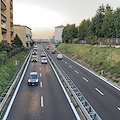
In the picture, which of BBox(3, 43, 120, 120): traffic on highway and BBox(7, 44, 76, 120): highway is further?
BBox(3, 43, 120, 120): traffic on highway

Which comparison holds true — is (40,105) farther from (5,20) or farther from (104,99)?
(5,20)

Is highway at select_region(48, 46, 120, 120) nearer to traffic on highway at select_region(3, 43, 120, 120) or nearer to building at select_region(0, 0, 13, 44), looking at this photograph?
traffic on highway at select_region(3, 43, 120, 120)

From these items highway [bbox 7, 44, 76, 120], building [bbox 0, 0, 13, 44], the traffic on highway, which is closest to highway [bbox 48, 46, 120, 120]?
the traffic on highway

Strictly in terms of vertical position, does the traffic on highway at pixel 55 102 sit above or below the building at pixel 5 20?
below

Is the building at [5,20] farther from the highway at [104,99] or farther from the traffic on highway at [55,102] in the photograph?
the highway at [104,99]

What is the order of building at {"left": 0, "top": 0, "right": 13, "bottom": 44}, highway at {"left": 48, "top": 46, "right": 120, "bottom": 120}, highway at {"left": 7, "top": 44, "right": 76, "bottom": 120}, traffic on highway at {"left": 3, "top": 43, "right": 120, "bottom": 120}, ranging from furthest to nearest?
building at {"left": 0, "top": 0, "right": 13, "bottom": 44} → highway at {"left": 48, "top": 46, "right": 120, "bottom": 120} → traffic on highway at {"left": 3, "top": 43, "right": 120, "bottom": 120} → highway at {"left": 7, "top": 44, "right": 76, "bottom": 120}

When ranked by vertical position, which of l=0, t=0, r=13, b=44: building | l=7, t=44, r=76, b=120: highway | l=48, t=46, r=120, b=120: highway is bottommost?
l=48, t=46, r=120, b=120: highway

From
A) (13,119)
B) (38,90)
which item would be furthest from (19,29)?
(13,119)

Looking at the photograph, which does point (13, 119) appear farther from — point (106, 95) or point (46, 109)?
point (106, 95)

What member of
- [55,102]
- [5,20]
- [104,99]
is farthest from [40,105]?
[5,20]

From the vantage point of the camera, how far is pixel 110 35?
1897 inches

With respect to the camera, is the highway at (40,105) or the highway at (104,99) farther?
the highway at (104,99)

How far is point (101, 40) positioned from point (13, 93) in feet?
136

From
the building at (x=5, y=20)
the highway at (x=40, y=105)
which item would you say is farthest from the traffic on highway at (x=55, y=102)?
the building at (x=5, y=20)
